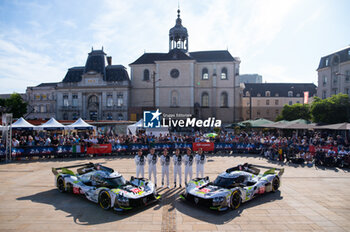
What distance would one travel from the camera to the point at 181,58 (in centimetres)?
5141

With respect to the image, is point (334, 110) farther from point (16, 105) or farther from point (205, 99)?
point (16, 105)

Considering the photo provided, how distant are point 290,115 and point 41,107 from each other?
5709 cm

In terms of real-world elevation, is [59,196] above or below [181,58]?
below

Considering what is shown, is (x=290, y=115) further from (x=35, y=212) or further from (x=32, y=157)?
(x=35, y=212)

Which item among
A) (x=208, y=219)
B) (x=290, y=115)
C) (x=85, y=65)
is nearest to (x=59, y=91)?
(x=85, y=65)

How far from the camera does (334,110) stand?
28641 millimetres

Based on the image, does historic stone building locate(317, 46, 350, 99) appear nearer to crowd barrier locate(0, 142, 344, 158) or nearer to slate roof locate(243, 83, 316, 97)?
slate roof locate(243, 83, 316, 97)

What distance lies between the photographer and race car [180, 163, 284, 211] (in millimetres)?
8781

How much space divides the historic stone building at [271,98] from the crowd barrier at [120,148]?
1782 inches

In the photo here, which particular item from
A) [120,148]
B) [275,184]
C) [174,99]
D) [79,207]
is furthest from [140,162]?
[174,99]

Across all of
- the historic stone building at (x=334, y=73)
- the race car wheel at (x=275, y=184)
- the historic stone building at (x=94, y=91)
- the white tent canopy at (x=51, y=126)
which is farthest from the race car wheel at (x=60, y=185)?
the historic stone building at (x=334, y=73)

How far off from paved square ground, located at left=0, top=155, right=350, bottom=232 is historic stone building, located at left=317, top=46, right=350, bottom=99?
37416mm

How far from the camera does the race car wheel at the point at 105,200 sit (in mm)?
8973

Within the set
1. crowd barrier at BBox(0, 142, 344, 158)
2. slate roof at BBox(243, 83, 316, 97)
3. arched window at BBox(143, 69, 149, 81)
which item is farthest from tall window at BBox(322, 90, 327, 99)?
arched window at BBox(143, 69, 149, 81)
